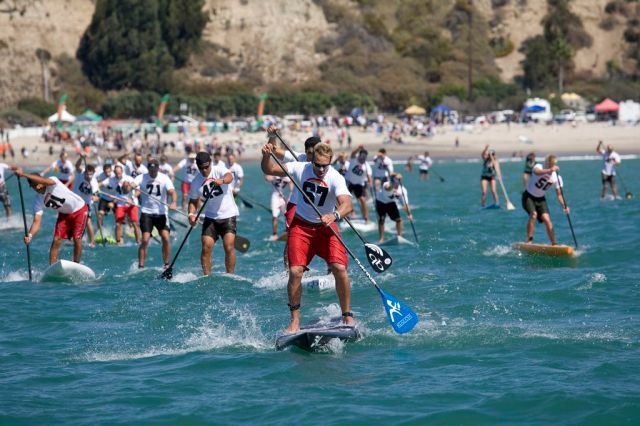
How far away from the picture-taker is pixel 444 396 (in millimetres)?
9523

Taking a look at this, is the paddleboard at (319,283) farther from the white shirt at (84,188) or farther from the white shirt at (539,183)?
the white shirt at (84,188)

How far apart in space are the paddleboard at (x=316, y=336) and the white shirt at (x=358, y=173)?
1186cm

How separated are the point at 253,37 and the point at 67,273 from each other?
256 feet

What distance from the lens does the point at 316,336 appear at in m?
11.1

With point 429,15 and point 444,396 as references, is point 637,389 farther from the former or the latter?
point 429,15

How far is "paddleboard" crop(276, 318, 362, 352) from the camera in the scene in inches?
436

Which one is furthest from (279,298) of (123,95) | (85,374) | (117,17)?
(117,17)

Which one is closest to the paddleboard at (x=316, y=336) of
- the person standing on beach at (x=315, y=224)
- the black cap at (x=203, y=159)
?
the person standing on beach at (x=315, y=224)

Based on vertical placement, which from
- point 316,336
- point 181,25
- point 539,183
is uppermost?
point 181,25

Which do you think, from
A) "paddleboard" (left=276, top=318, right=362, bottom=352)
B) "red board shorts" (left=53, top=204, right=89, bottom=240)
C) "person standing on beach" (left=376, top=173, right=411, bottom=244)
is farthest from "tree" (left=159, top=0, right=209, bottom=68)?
"paddleboard" (left=276, top=318, right=362, bottom=352)

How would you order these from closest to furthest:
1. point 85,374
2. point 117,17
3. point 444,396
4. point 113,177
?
1. point 444,396
2. point 85,374
3. point 113,177
4. point 117,17

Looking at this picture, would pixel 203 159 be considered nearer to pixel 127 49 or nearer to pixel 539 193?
pixel 539 193

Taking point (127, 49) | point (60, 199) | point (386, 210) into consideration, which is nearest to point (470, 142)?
point (127, 49)

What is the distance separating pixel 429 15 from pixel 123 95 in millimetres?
40457
